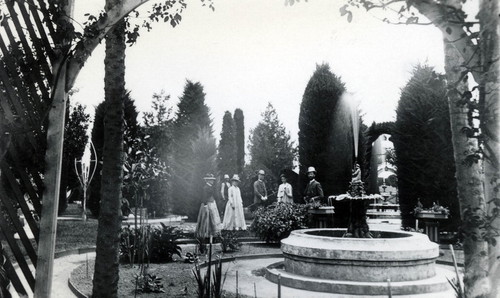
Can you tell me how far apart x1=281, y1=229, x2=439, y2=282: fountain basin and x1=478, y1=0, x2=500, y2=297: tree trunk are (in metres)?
4.00

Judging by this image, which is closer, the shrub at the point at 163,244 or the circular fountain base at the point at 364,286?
the circular fountain base at the point at 364,286

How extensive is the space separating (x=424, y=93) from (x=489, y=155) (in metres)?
13.2

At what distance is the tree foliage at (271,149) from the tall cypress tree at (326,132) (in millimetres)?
5788

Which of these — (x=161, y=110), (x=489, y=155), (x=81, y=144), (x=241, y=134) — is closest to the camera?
(x=489, y=155)

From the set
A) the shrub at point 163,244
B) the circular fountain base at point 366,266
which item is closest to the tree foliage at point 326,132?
the shrub at point 163,244

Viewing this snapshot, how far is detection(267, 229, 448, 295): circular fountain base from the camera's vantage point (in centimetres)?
666

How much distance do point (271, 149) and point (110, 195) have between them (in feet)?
109

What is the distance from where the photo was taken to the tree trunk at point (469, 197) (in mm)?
2987

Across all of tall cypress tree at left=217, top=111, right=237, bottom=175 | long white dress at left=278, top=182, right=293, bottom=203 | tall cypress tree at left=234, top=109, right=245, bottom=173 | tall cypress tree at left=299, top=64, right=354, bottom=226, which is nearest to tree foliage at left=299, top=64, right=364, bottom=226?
tall cypress tree at left=299, top=64, right=354, bottom=226

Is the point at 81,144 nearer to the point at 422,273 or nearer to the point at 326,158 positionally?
the point at 326,158

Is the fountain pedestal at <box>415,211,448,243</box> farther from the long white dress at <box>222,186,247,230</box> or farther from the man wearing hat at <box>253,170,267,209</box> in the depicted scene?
the man wearing hat at <box>253,170,267,209</box>

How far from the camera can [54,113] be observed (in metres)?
3.12

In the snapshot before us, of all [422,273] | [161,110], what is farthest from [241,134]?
[422,273]

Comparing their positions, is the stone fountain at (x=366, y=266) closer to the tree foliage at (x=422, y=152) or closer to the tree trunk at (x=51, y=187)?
the tree trunk at (x=51, y=187)
